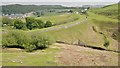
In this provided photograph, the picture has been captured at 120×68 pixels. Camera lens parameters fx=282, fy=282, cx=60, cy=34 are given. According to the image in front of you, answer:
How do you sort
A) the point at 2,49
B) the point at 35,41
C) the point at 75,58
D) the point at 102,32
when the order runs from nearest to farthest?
the point at 75,58
the point at 2,49
the point at 35,41
the point at 102,32

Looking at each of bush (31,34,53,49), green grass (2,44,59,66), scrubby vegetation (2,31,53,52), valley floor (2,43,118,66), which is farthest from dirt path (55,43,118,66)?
scrubby vegetation (2,31,53,52)

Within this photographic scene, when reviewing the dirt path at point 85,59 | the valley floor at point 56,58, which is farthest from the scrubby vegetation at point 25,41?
the dirt path at point 85,59

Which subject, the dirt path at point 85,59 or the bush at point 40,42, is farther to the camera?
the bush at point 40,42

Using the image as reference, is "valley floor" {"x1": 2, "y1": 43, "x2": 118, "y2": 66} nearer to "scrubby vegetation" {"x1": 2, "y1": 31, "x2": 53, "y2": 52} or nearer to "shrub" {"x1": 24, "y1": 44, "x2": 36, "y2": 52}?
"shrub" {"x1": 24, "y1": 44, "x2": 36, "y2": 52}

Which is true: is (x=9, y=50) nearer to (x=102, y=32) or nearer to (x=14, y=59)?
(x=14, y=59)

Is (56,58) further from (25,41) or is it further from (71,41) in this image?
(71,41)

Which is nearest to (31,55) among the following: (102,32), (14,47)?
(14,47)

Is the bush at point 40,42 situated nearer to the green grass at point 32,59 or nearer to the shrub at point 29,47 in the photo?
the shrub at point 29,47

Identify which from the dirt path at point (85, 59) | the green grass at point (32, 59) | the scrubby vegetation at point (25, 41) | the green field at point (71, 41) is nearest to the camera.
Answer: the green grass at point (32, 59)
